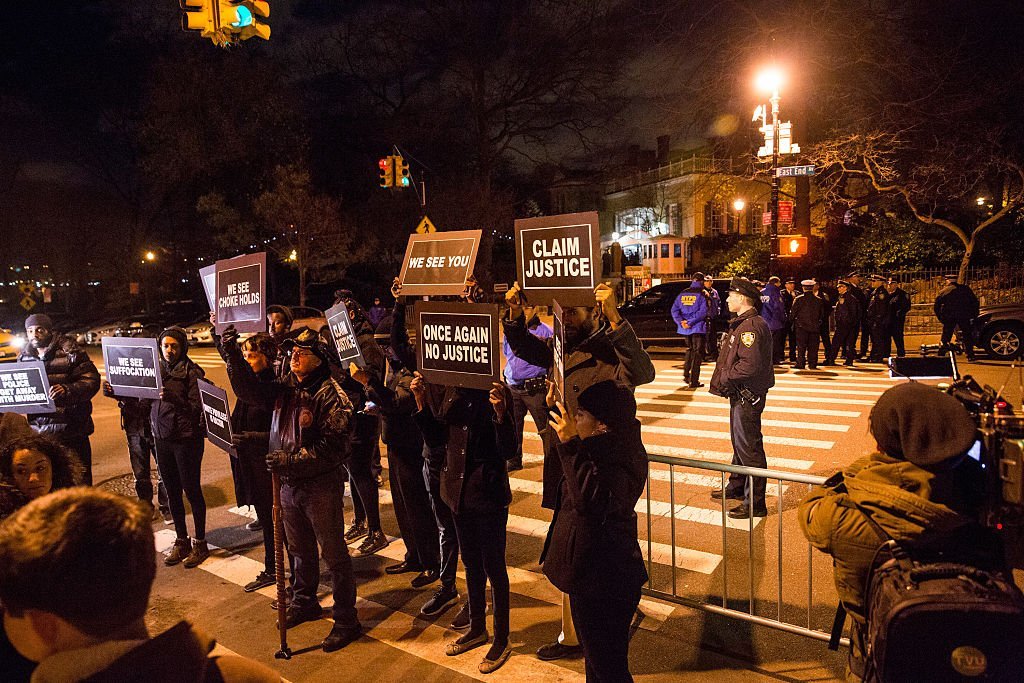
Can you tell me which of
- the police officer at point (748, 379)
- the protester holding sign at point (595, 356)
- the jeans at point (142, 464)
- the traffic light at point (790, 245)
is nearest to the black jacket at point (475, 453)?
the protester holding sign at point (595, 356)

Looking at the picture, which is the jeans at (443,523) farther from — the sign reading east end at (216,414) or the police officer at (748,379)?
the police officer at (748,379)

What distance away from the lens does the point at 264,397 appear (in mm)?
5102

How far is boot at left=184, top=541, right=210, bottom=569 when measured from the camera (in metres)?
5.80

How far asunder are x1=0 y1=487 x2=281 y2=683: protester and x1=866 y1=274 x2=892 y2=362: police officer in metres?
15.9

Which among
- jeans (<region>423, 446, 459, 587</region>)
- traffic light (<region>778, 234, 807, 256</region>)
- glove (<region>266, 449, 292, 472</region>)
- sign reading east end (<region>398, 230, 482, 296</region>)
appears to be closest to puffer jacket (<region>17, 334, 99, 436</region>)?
glove (<region>266, 449, 292, 472</region>)

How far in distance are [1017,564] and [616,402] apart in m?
1.62

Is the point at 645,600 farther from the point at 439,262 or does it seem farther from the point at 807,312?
the point at 807,312

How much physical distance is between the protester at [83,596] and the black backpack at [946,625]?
192 centimetres

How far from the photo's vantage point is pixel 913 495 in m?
2.13

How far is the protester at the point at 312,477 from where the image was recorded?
14.5 feet

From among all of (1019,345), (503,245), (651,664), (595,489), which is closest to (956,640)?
(595,489)

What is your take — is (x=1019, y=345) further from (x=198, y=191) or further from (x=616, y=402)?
(x=198, y=191)

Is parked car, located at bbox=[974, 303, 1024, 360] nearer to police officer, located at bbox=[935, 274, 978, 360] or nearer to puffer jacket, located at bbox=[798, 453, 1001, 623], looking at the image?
police officer, located at bbox=[935, 274, 978, 360]

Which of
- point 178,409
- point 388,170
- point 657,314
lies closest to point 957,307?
Result: point 657,314
